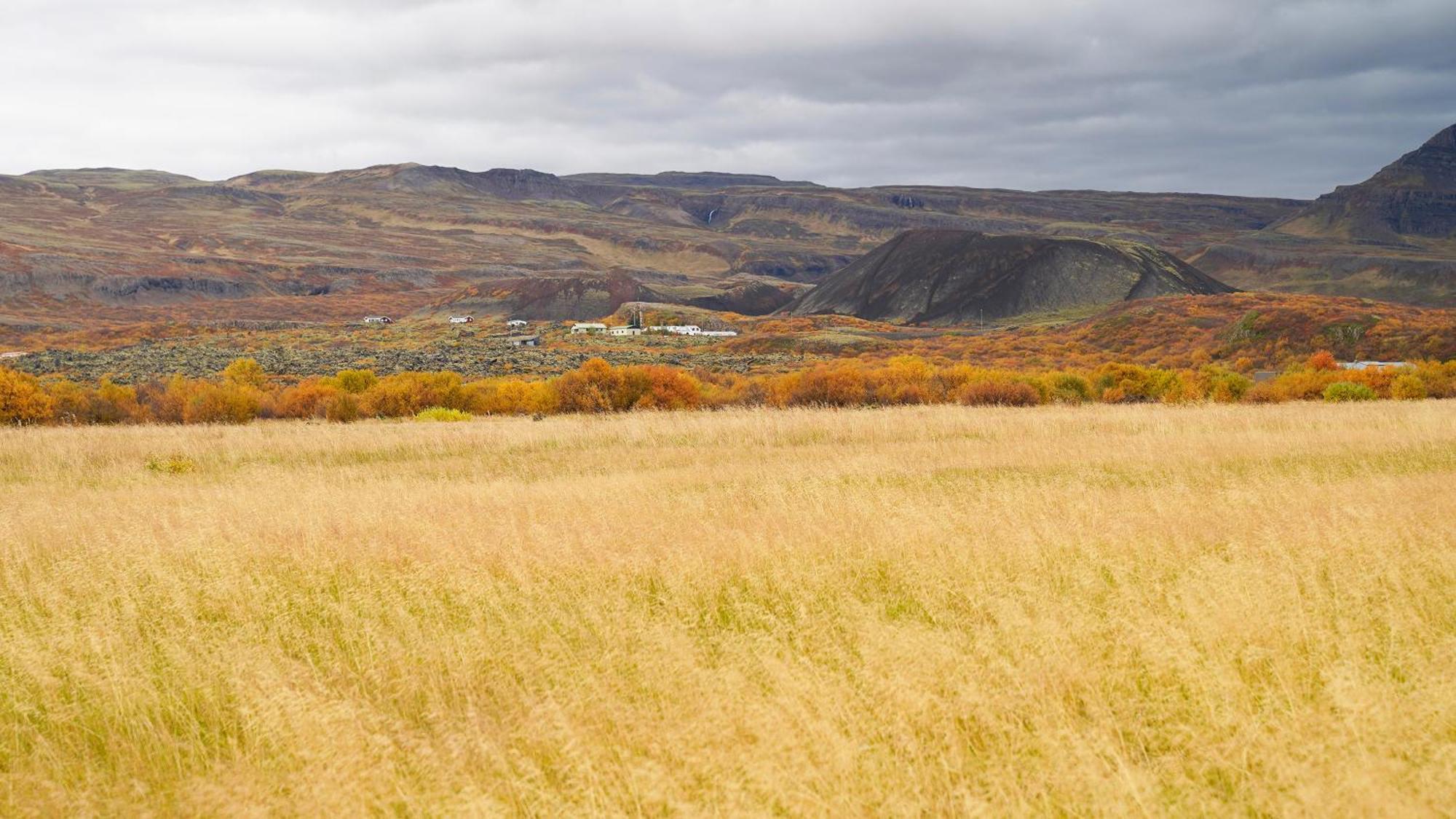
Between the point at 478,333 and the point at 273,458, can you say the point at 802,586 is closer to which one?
the point at 273,458

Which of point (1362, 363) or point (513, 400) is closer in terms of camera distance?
point (513, 400)

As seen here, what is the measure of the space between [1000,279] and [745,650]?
Answer: 298 feet

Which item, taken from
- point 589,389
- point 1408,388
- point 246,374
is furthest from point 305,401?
point 1408,388

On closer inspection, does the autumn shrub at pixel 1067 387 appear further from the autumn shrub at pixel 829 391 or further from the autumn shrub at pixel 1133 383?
the autumn shrub at pixel 829 391

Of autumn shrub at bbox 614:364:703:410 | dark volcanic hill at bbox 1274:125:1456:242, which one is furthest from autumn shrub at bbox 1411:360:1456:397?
dark volcanic hill at bbox 1274:125:1456:242

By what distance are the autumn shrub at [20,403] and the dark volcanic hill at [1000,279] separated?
2830 inches

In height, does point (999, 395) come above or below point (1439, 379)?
below

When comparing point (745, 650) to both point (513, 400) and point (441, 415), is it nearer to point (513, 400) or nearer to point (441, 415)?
point (441, 415)

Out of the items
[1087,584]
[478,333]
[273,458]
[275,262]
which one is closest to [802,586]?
[1087,584]

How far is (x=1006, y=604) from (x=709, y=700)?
2117mm

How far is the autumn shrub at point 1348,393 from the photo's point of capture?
84.9 ft

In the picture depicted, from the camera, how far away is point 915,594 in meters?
6.55

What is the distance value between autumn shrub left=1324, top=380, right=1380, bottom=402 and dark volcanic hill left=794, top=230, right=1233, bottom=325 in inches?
2368

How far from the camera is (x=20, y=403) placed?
27.1 meters
